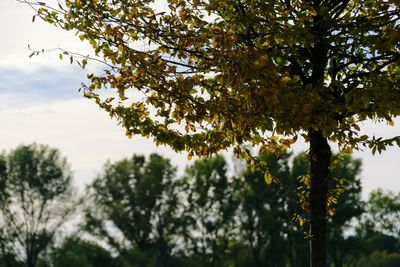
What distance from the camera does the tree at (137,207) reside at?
7106 centimetres

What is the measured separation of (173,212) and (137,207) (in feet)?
13.4

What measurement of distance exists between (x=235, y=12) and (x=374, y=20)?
237cm

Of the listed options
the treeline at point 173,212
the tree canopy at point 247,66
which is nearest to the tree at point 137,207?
the treeline at point 173,212

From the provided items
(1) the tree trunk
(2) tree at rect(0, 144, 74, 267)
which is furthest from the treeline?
(1) the tree trunk

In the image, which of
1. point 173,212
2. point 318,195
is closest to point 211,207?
point 173,212

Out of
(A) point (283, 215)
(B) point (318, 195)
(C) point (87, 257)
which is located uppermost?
(A) point (283, 215)

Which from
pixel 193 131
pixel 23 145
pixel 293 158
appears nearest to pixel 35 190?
pixel 23 145

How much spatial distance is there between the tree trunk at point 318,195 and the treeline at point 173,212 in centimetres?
5750

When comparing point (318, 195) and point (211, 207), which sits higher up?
point (211, 207)

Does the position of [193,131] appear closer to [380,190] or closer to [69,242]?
[69,242]

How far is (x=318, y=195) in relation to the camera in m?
11.6

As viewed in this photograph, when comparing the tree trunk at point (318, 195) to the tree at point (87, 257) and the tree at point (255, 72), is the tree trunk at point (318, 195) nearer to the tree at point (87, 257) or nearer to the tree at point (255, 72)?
the tree at point (255, 72)

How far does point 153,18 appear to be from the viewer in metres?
11.4

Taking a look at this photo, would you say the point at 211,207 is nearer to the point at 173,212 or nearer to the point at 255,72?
the point at 173,212
